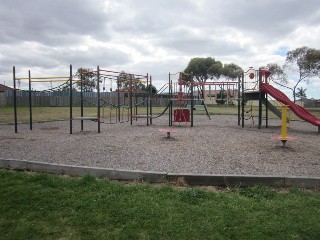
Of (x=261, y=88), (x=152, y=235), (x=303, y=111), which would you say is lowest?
(x=152, y=235)

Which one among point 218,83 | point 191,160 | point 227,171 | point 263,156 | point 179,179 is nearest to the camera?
point 179,179

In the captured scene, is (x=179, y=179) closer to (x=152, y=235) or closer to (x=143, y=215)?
(x=143, y=215)

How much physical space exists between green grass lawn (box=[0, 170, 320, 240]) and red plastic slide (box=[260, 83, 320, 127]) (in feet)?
29.1

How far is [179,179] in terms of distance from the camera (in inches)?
194

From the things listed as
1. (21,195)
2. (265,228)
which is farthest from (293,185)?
(21,195)

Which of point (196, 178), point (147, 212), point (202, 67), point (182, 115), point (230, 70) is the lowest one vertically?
point (147, 212)

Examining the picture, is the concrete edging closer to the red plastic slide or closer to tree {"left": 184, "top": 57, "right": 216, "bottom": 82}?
the red plastic slide

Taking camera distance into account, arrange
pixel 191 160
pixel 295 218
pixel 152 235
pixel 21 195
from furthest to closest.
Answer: pixel 191 160 < pixel 21 195 < pixel 295 218 < pixel 152 235

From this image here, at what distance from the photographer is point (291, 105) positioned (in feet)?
41.9

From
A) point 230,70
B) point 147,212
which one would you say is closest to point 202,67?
point 230,70

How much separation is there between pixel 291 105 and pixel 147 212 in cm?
1094

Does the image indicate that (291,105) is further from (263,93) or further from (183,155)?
(183,155)

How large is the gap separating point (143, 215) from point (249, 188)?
1.86m

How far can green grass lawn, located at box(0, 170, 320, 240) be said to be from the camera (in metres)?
3.22
